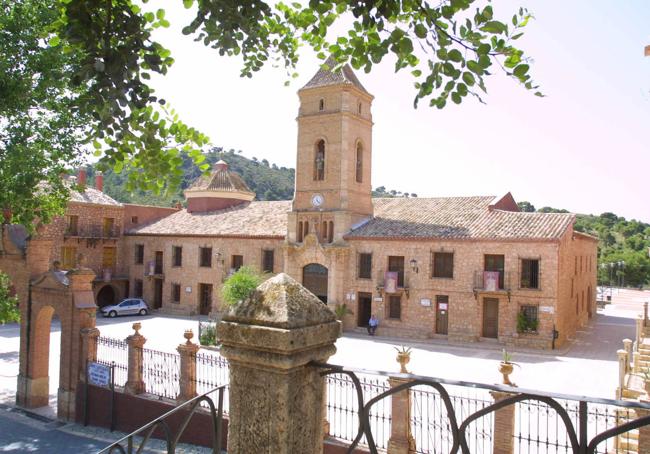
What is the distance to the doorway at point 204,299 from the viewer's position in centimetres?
3256

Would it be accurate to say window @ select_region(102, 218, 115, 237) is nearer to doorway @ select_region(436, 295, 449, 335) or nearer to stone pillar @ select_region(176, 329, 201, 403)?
doorway @ select_region(436, 295, 449, 335)

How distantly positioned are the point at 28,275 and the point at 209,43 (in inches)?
536

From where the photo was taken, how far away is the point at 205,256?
32750 mm

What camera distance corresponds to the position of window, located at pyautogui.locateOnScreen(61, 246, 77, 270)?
107 feet

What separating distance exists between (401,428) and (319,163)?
20.5 metres

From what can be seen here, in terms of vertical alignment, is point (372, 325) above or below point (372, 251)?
below

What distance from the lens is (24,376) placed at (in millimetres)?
15172

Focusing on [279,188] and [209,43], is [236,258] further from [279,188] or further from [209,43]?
[279,188]

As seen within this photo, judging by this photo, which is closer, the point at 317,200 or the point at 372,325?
the point at 372,325

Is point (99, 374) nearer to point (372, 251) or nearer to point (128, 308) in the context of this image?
point (372, 251)

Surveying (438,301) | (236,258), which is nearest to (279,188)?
(236,258)

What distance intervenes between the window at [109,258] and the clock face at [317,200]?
16262 mm

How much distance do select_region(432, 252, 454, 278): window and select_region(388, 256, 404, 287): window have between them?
1.60 m

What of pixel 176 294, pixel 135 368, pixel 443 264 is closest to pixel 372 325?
pixel 443 264
